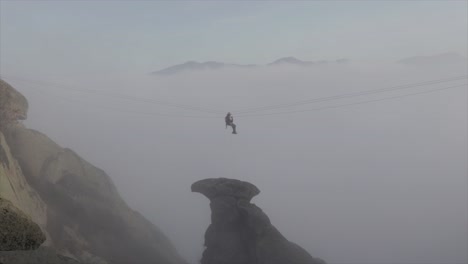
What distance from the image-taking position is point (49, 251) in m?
10.7

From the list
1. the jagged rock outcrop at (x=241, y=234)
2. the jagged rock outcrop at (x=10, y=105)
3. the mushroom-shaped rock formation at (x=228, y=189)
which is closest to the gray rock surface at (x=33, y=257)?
the jagged rock outcrop at (x=10, y=105)

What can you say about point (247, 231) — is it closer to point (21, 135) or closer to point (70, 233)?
point (70, 233)

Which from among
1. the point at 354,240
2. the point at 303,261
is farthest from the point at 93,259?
the point at 354,240

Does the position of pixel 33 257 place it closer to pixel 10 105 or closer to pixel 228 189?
pixel 10 105

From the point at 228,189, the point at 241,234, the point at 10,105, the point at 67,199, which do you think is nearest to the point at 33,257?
the point at 10,105

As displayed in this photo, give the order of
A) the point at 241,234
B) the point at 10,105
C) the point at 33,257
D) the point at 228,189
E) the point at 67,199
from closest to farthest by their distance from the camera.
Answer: the point at 33,257, the point at 10,105, the point at 67,199, the point at 241,234, the point at 228,189

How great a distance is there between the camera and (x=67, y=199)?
144 ft

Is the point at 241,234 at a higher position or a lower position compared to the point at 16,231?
higher

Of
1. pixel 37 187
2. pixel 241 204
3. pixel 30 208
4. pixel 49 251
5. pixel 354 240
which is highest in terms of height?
pixel 354 240

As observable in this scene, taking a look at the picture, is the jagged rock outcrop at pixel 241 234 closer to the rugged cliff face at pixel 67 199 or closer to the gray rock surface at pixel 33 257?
the rugged cliff face at pixel 67 199

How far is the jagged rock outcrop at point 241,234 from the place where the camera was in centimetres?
4222

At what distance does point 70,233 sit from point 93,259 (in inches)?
147

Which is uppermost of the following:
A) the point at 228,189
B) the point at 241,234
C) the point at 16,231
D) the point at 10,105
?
the point at 10,105

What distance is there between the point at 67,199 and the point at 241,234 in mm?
18442
